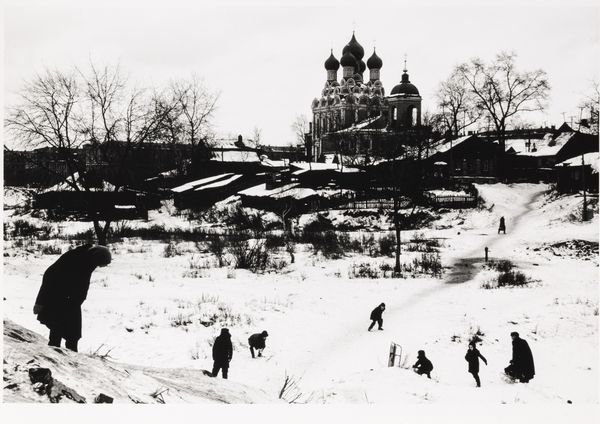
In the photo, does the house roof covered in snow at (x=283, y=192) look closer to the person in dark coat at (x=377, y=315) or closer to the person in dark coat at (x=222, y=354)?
the person in dark coat at (x=377, y=315)

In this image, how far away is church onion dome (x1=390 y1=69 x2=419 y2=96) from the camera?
60750 millimetres

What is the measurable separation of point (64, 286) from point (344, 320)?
8686 millimetres

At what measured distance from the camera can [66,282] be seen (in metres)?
6.07

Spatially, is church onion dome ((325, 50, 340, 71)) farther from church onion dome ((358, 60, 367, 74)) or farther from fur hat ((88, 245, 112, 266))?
fur hat ((88, 245, 112, 266))

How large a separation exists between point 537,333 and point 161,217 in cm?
2993

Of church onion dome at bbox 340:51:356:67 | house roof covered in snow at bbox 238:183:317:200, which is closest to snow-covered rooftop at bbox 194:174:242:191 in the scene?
house roof covered in snow at bbox 238:183:317:200

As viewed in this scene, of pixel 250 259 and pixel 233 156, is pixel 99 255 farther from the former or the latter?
pixel 233 156

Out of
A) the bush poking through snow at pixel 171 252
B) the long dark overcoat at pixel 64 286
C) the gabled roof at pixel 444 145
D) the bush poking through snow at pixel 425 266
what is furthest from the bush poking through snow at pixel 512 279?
the gabled roof at pixel 444 145

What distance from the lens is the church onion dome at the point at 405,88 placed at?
6075 centimetres

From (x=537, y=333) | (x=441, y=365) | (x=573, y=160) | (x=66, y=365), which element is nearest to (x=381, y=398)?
(x=441, y=365)

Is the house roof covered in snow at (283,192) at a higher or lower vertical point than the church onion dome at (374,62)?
lower

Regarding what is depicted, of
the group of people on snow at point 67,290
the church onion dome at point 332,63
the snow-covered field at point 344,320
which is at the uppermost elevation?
the church onion dome at point 332,63

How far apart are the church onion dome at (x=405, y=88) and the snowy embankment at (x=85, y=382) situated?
57.8m

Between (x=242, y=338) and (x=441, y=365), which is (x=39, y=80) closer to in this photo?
(x=242, y=338)
